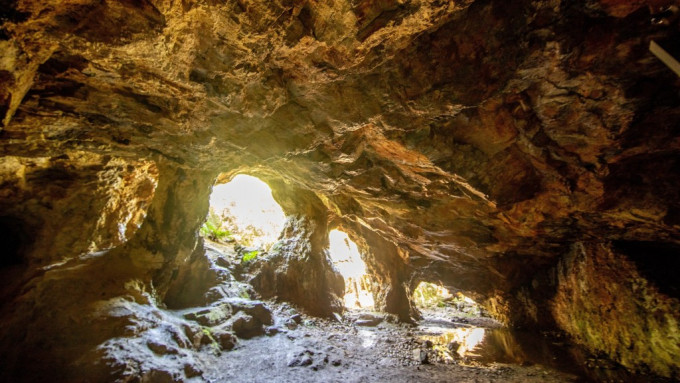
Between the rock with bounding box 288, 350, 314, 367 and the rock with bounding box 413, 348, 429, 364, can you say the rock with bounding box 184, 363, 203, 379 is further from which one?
the rock with bounding box 413, 348, 429, 364

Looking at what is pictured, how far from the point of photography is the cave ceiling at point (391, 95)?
2771 millimetres

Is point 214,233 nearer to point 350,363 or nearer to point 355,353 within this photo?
point 355,353

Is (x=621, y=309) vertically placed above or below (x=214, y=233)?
below

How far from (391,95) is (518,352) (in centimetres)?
714

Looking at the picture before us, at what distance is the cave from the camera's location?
2.92 metres

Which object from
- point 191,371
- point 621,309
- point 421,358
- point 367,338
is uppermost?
point 621,309

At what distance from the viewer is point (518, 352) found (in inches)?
276

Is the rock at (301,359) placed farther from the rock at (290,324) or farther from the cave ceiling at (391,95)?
the cave ceiling at (391,95)

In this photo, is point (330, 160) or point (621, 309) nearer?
point (621, 309)

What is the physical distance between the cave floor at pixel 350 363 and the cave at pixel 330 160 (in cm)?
7

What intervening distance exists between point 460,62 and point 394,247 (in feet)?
31.0

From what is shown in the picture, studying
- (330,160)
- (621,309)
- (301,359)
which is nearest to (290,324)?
(301,359)

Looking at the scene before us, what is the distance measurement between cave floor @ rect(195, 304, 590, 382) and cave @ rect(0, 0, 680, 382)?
0.07m

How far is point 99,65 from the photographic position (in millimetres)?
3182
